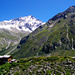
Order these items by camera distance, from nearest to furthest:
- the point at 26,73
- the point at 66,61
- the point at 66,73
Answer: the point at 66,73 < the point at 26,73 < the point at 66,61

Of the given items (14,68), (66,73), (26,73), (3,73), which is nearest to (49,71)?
(66,73)

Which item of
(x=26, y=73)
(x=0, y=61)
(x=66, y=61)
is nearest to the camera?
(x=26, y=73)

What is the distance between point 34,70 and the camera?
206ft

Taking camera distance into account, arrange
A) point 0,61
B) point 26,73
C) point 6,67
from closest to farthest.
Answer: point 26,73 → point 6,67 → point 0,61

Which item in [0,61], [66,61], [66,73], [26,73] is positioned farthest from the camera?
[0,61]

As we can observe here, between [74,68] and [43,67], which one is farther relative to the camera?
[43,67]

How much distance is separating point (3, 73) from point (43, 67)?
23717mm

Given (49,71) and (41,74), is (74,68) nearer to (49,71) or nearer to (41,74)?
(49,71)

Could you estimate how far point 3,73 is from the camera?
221 feet

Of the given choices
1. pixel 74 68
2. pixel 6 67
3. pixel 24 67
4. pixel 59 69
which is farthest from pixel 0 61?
pixel 74 68

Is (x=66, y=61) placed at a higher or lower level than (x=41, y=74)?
higher

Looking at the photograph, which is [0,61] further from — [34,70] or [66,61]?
[66,61]

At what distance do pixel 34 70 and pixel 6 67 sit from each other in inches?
780

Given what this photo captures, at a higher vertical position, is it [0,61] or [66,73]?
[0,61]
